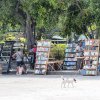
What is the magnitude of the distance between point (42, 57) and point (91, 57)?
3318 mm

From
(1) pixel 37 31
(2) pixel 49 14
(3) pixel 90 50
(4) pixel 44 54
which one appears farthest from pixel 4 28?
(3) pixel 90 50

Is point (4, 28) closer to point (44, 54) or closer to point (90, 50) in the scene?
point (44, 54)

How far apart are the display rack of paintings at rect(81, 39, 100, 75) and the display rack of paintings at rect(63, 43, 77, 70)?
2.64 meters

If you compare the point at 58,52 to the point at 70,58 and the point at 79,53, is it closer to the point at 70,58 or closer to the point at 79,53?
the point at 70,58

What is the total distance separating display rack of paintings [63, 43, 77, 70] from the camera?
3150 centimetres

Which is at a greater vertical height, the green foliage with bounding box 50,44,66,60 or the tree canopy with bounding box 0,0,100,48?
the tree canopy with bounding box 0,0,100,48

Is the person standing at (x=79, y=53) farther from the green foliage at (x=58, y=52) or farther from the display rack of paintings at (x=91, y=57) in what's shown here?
the green foliage at (x=58, y=52)

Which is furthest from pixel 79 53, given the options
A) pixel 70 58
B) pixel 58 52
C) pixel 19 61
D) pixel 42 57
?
pixel 19 61

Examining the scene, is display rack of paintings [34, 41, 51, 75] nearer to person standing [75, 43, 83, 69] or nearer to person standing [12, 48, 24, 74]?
person standing [12, 48, 24, 74]

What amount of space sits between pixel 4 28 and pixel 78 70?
356 inches

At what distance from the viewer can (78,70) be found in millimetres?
29953

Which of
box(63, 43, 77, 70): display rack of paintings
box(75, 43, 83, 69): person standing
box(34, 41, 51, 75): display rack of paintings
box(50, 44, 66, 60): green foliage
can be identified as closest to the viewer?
box(34, 41, 51, 75): display rack of paintings

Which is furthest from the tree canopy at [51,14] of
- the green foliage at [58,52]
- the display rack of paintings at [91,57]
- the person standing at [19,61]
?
the person standing at [19,61]

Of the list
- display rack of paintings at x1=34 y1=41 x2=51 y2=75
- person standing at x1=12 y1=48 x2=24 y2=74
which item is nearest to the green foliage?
display rack of paintings at x1=34 y1=41 x2=51 y2=75
